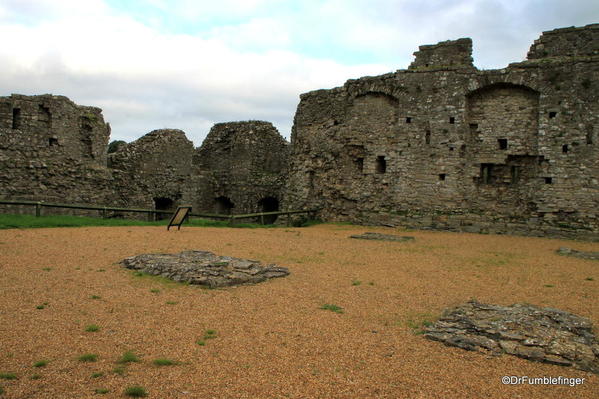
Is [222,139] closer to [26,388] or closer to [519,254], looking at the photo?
[519,254]

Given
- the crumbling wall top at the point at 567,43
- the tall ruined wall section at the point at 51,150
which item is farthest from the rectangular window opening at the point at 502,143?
the tall ruined wall section at the point at 51,150

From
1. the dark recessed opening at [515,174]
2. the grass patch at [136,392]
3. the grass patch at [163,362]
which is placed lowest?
the grass patch at [136,392]

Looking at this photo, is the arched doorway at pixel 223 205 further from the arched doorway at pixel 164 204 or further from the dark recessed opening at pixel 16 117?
the dark recessed opening at pixel 16 117

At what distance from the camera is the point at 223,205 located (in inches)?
947

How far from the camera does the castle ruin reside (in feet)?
50.8

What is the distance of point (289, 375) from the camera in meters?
4.70

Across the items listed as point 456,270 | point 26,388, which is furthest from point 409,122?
point 26,388

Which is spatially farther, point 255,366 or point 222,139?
point 222,139

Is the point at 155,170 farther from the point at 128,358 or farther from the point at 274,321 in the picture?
the point at 128,358

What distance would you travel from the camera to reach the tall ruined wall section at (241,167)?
904 inches

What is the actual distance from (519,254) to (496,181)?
5274 millimetres

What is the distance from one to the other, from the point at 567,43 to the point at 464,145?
16.6 feet

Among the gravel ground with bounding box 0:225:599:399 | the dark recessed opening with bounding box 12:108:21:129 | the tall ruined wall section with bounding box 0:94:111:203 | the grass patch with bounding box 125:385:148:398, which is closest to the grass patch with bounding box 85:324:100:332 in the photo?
the gravel ground with bounding box 0:225:599:399

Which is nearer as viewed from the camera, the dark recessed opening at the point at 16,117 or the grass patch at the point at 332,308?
the grass patch at the point at 332,308
